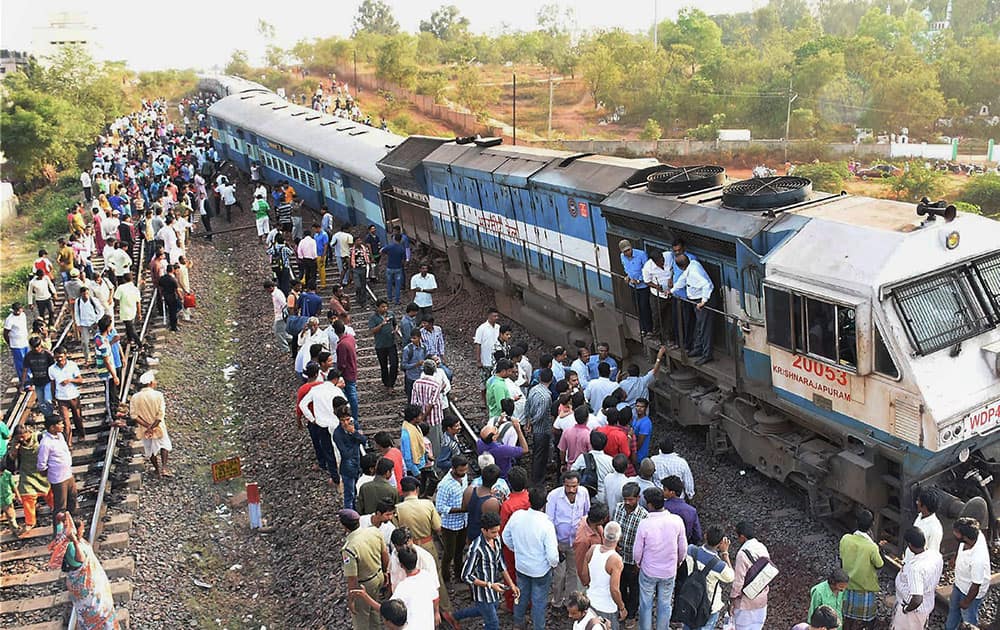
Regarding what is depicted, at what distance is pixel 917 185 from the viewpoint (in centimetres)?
3931

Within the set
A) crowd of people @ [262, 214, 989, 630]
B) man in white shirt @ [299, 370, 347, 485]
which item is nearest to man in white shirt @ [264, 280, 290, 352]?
crowd of people @ [262, 214, 989, 630]

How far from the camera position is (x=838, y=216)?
31.8 feet

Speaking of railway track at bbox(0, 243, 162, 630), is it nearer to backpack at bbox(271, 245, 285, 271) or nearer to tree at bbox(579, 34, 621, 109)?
backpack at bbox(271, 245, 285, 271)

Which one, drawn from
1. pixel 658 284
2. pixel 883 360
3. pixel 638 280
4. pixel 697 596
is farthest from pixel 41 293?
pixel 883 360

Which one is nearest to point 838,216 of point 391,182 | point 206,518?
point 206,518

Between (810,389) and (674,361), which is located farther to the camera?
(674,361)

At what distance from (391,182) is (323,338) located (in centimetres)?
978

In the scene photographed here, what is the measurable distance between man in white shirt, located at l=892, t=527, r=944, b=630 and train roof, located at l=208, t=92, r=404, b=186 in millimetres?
17054

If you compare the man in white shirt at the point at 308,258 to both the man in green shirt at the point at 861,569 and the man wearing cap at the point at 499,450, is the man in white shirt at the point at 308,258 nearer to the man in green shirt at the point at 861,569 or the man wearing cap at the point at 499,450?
the man wearing cap at the point at 499,450

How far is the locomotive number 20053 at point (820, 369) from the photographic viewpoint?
895 cm

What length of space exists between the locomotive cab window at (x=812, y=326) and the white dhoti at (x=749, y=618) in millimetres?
2848

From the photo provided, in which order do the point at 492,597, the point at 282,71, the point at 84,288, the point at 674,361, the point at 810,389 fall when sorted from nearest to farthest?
the point at 492,597 → the point at 810,389 → the point at 674,361 → the point at 84,288 → the point at 282,71

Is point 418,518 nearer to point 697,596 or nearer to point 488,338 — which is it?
point 697,596

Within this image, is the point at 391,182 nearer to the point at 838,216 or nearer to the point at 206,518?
the point at 206,518
